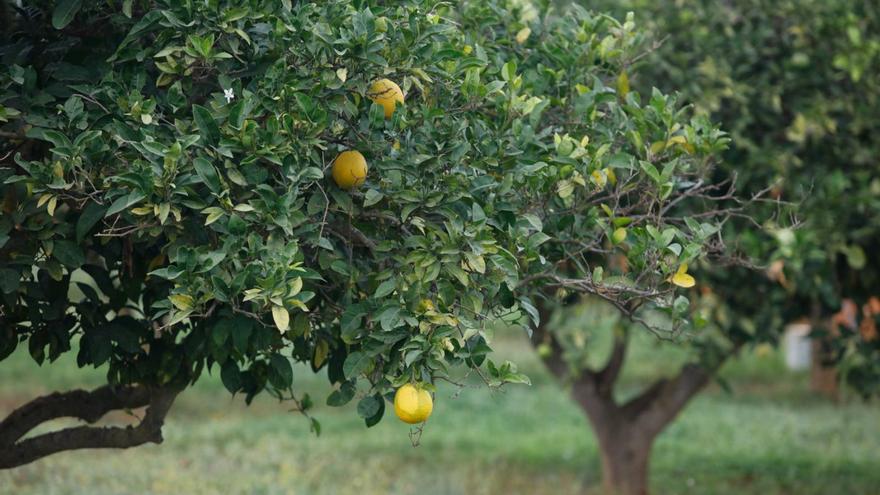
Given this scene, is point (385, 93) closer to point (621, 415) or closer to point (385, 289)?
point (385, 289)

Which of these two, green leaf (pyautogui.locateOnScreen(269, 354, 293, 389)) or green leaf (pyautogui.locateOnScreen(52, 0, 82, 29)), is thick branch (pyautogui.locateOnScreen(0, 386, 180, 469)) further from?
green leaf (pyautogui.locateOnScreen(52, 0, 82, 29))

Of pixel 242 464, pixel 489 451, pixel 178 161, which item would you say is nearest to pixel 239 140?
pixel 178 161

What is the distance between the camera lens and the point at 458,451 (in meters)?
9.72

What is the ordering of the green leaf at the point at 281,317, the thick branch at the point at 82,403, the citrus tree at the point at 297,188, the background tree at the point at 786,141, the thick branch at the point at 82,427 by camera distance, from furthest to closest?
the background tree at the point at 786,141 → the thick branch at the point at 82,403 → the thick branch at the point at 82,427 → the citrus tree at the point at 297,188 → the green leaf at the point at 281,317

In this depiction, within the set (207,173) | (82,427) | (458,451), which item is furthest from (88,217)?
(458,451)

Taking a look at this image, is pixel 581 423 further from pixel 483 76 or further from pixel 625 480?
pixel 483 76

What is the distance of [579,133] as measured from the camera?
10.8ft

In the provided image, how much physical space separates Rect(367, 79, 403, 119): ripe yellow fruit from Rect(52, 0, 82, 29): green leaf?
0.74 meters

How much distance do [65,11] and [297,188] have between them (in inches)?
28.8

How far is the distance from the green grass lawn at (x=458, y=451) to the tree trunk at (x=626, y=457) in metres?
0.71

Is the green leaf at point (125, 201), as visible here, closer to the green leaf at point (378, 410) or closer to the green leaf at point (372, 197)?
the green leaf at point (372, 197)

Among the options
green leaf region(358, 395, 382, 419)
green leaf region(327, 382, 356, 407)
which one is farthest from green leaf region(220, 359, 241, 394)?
green leaf region(358, 395, 382, 419)

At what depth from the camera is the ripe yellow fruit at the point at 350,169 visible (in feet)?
8.56

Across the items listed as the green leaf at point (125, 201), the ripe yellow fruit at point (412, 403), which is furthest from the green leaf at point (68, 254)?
the ripe yellow fruit at point (412, 403)
